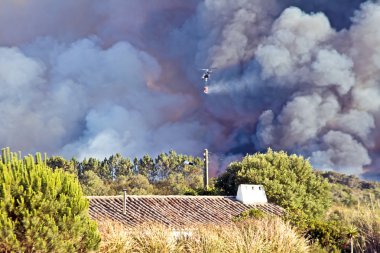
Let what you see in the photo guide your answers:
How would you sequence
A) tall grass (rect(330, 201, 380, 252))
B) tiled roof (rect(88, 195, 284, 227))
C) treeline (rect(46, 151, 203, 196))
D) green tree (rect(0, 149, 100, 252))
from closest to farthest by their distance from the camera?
green tree (rect(0, 149, 100, 252))
tall grass (rect(330, 201, 380, 252))
tiled roof (rect(88, 195, 284, 227))
treeline (rect(46, 151, 203, 196))

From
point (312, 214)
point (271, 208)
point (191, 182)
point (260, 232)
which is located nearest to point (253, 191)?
point (271, 208)

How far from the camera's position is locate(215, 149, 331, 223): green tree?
49969mm

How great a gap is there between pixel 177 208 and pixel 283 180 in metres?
18.5

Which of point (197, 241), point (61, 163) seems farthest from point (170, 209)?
point (61, 163)

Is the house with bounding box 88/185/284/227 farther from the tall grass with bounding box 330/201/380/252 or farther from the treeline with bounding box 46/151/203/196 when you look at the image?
the treeline with bounding box 46/151/203/196

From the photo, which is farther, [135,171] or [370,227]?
[135,171]

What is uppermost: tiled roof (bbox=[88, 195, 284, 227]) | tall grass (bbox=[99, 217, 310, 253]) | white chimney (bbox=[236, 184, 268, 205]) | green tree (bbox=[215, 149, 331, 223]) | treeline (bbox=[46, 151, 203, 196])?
treeline (bbox=[46, 151, 203, 196])

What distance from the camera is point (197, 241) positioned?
17.3 metres

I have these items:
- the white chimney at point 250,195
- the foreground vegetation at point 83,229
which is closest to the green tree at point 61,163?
the white chimney at point 250,195

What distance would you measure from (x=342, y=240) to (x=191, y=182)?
62294 mm

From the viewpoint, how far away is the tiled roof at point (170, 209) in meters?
31.8

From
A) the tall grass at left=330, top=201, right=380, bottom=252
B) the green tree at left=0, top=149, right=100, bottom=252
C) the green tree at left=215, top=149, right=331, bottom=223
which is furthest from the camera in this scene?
the green tree at left=215, top=149, right=331, bottom=223

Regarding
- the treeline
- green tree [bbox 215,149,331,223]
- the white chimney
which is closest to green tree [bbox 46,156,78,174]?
the treeline

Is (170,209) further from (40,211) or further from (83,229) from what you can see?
(40,211)
